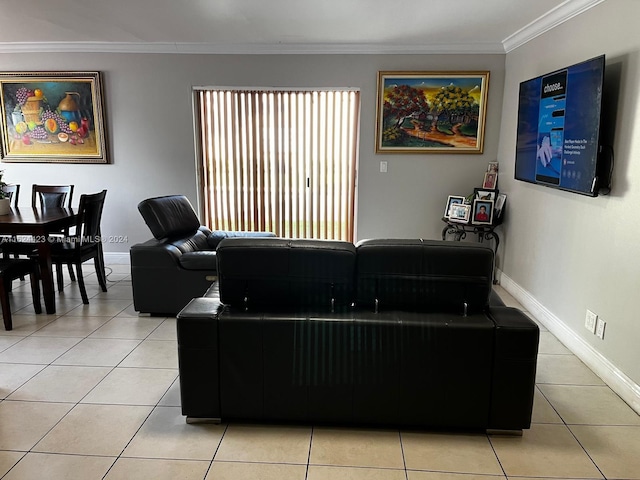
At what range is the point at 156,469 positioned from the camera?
2.04 meters

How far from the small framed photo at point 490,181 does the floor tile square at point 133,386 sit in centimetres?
370

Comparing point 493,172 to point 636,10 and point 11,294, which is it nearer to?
point 636,10

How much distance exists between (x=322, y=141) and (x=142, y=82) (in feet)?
6.90

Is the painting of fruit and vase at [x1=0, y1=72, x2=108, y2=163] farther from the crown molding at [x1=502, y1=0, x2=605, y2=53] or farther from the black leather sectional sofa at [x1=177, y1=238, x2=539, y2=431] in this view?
the crown molding at [x1=502, y1=0, x2=605, y2=53]

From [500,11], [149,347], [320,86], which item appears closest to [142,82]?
[320,86]

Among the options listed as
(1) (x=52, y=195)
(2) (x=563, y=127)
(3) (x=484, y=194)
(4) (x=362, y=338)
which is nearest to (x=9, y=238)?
(1) (x=52, y=195)

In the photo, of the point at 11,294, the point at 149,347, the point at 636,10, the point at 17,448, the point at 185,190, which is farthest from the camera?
the point at 185,190

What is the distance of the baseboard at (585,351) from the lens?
2.60 m

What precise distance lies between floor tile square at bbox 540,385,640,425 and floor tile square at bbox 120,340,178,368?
2.31 metres

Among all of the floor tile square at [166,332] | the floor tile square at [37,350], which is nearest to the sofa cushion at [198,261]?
the floor tile square at [166,332]

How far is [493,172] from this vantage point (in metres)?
4.98

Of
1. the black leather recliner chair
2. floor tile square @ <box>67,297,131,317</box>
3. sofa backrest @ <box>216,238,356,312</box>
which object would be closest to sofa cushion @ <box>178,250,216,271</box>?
the black leather recliner chair

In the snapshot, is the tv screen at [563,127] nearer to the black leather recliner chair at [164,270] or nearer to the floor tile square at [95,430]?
the black leather recliner chair at [164,270]

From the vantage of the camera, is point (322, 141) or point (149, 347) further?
point (322, 141)
